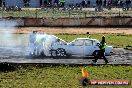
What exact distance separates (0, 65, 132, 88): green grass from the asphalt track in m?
1.48

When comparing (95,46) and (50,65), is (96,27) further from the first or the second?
(50,65)

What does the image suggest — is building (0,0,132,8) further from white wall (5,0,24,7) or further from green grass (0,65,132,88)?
green grass (0,65,132,88)

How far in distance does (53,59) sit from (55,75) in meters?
4.49

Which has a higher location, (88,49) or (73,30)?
(88,49)

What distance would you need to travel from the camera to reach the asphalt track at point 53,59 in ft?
74.1

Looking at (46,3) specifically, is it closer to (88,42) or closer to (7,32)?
(7,32)

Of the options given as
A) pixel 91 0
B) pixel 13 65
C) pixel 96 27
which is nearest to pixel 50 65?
pixel 13 65

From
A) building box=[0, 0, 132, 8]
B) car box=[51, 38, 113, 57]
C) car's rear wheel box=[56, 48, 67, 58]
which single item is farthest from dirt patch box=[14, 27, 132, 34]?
car's rear wheel box=[56, 48, 67, 58]

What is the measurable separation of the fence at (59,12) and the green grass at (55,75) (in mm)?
20054

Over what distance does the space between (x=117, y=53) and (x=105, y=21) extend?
1392 cm

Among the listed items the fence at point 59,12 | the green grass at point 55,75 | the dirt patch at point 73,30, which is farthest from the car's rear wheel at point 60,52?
the fence at point 59,12

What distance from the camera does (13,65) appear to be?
2088 centimetres

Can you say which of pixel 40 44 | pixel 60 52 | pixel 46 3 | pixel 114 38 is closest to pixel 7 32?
pixel 114 38

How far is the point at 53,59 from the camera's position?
23.7 metres
